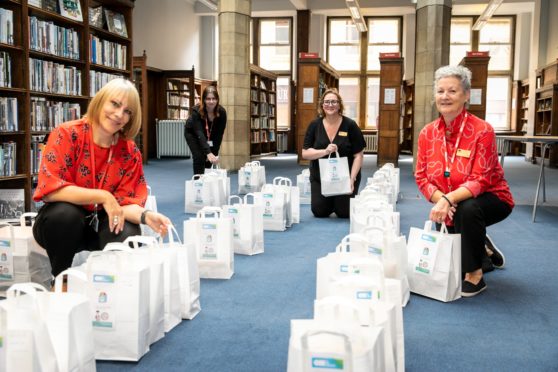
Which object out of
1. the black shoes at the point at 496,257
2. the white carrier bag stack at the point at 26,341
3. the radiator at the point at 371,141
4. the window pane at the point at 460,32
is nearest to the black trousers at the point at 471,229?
the black shoes at the point at 496,257

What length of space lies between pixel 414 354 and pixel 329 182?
3.01m

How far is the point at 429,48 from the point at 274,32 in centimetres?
834

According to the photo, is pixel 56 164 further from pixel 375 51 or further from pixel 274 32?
→ pixel 375 51

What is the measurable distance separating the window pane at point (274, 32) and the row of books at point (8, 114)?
13904 millimetres

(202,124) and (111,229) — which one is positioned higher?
(202,124)

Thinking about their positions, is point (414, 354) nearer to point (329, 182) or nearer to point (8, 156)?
point (329, 182)

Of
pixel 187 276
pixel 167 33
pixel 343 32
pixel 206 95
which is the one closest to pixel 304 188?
pixel 206 95

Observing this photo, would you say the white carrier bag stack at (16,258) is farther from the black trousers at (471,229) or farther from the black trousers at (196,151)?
the black trousers at (196,151)

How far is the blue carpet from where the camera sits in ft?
6.84

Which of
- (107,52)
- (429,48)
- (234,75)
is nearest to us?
(107,52)

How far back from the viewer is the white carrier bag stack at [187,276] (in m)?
2.43

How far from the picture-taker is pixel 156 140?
48.4 feet

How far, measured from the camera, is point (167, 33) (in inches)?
586

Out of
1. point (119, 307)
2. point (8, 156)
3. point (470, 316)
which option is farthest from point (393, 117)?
point (119, 307)
